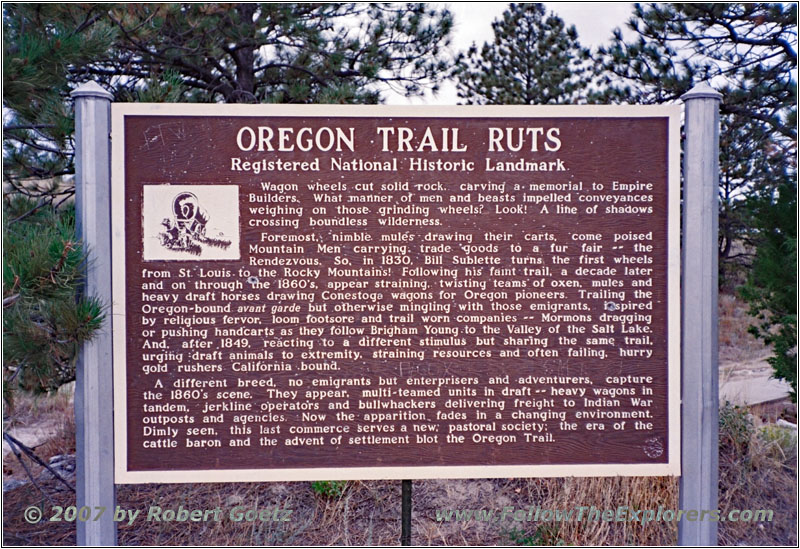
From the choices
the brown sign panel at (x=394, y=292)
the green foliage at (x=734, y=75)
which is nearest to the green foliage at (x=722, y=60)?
the green foliage at (x=734, y=75)

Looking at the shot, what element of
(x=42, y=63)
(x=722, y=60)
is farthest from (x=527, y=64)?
(x=42, y=63)

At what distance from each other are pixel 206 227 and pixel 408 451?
5.12 feet

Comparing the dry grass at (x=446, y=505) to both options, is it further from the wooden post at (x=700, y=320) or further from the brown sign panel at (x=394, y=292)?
the brown sign panel at (x=394, y=292)

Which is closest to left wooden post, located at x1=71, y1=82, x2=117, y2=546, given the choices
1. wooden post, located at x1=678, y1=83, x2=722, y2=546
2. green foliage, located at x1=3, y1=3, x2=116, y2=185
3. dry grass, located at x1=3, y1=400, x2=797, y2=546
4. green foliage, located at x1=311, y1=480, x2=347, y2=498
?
green foliage, located at x1=3, y1=3, x2=116, y2=185

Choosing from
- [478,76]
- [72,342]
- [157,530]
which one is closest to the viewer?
[72,342]

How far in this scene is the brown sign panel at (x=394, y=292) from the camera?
311cm

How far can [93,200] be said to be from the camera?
10.1 ft

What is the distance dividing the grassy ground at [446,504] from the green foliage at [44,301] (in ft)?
3.73

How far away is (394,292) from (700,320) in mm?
1607

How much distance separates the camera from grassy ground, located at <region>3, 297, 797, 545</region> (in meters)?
4.35

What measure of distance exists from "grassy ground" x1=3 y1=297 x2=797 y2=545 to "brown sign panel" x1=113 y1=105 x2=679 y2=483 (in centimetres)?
144

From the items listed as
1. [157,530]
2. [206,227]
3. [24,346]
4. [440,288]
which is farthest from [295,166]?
[157,530]

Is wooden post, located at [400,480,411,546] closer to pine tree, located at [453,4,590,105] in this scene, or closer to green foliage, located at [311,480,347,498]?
green foliage, located at [311,480,347,498]

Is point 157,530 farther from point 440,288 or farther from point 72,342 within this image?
point 440,288
